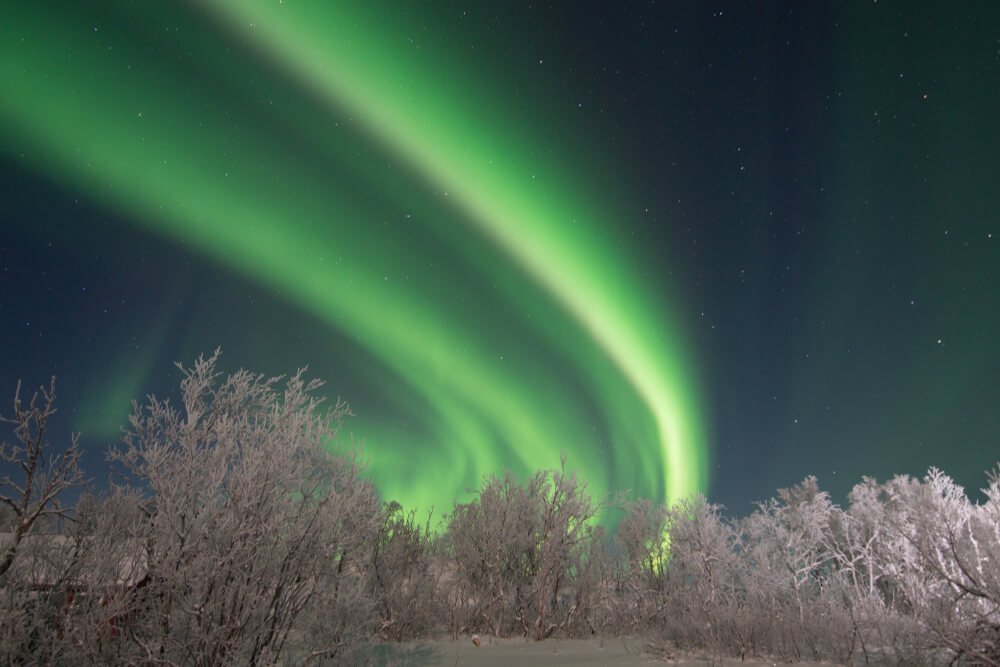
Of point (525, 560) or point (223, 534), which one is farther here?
point (525, 560)

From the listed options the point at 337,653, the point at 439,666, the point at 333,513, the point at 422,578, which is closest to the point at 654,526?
the point at 422,578

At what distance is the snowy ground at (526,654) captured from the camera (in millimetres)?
9659

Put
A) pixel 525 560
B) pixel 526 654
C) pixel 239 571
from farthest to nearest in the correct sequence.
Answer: pixel 525 560 → pixel 526 654 → pixel 239 571

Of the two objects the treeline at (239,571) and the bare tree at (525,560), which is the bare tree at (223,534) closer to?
the treeline at (239,571)

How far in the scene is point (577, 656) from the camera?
35.5 ft

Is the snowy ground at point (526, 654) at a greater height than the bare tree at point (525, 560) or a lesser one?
lesser

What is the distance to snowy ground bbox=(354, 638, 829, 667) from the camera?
31.7 feet

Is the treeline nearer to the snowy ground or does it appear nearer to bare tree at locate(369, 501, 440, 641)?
the snowy ground

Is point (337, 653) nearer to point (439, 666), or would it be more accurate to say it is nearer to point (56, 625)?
point (439, 666)

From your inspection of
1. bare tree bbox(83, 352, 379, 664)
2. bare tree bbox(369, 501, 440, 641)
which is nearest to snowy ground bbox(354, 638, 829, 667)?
bare tree bbox(369, 501, 440, 641)

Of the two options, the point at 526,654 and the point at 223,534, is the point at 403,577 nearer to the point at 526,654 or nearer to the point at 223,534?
the point at 526,654

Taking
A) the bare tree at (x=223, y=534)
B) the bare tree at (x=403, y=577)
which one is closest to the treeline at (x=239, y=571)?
the bare tree at (x=223, y=534)

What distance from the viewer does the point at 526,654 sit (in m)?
11.7

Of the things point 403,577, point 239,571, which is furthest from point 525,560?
point 239,571
